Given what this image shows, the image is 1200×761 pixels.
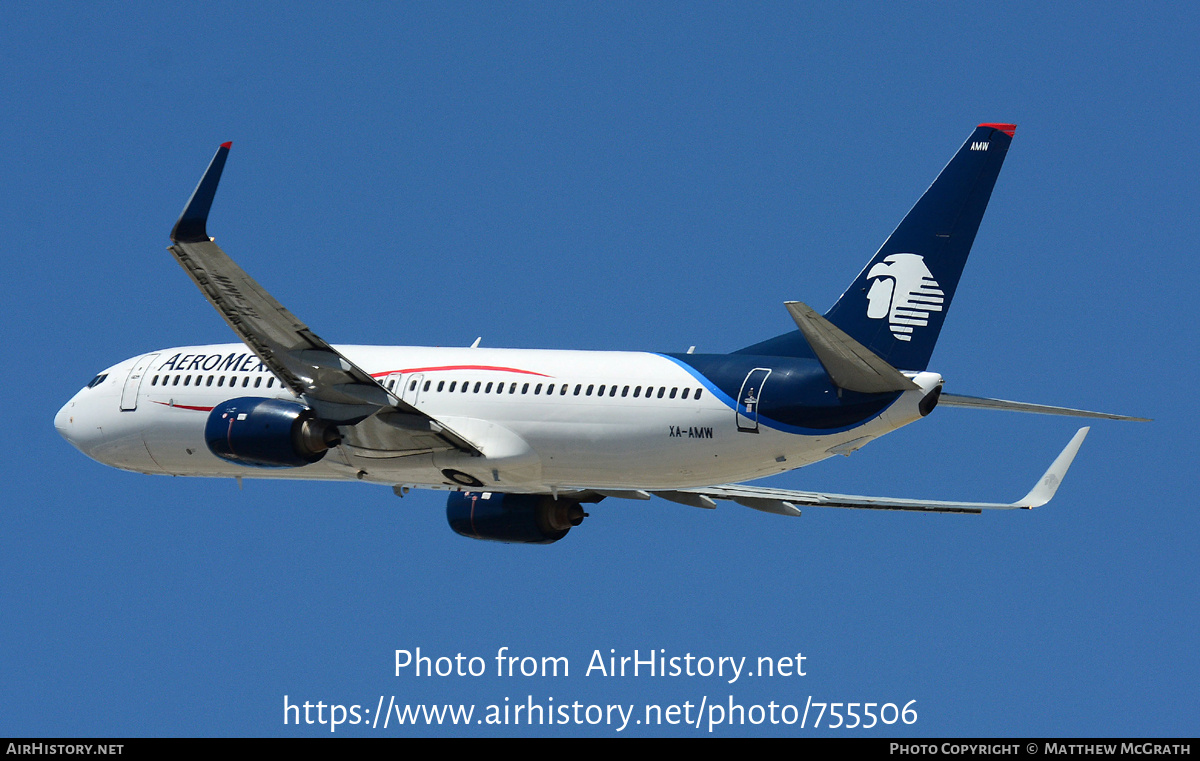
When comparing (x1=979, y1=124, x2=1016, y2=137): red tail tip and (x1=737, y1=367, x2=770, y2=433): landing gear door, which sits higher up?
(x1=979, y1=124, x2=1016, y2=137): red tail tip

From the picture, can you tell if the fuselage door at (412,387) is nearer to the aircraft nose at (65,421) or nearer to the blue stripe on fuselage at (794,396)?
the blue stripe on fuselage at (794,396)

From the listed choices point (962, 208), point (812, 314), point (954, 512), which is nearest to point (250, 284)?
point (812, 314)

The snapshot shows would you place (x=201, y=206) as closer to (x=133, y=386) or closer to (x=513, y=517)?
(x=133, y=386)

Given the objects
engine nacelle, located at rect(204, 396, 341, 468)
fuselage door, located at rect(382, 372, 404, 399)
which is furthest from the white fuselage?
engine nacelle, located at rect(204, 396, 341, 468)

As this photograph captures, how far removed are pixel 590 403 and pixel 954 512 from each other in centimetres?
946

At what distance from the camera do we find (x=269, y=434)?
120 feet

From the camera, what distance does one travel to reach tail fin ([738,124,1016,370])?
3362 cm

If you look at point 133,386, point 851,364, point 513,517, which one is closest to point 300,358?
point 133,386

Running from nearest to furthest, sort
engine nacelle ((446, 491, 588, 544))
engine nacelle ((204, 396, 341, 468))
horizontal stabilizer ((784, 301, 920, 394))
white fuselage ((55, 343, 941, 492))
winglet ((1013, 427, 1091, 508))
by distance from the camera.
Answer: horizontal stabilizer ((784, 301, 920, 394)) < white fuselage ((55, 343, 941, 492)) < engine nacelle ((204, 396, 341, 468)) < winglet ((1013, 427, 1091, 508)) < engine nacelle ((446, 491, 588, 544))

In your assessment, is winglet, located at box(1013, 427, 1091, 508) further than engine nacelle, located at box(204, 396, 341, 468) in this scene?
Yes

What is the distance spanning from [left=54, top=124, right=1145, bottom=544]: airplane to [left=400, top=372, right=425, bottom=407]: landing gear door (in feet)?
0.17

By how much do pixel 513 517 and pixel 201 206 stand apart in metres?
13.3

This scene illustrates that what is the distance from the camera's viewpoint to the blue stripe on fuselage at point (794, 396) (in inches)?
1320

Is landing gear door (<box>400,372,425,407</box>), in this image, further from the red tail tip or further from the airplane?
the red tail tip
